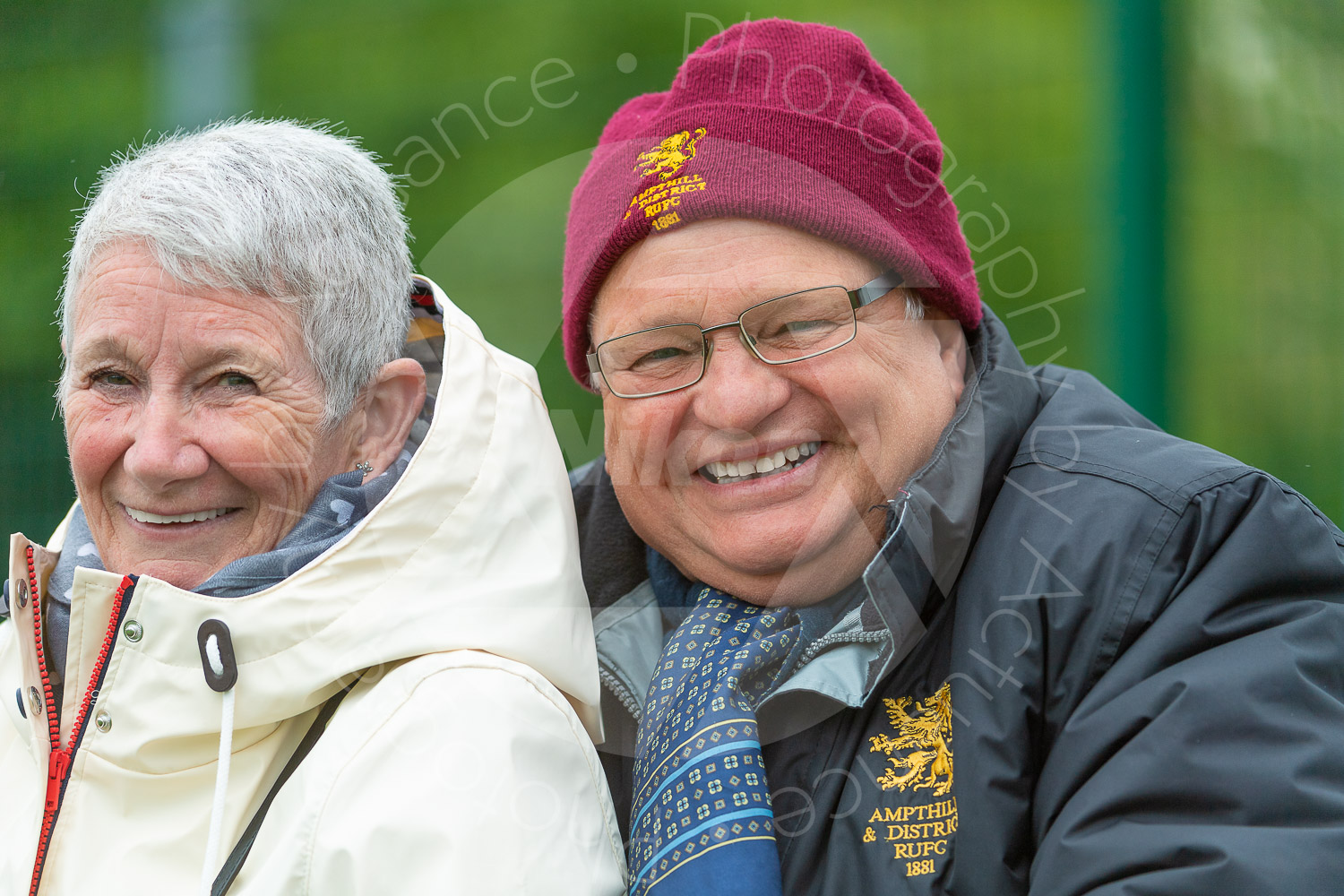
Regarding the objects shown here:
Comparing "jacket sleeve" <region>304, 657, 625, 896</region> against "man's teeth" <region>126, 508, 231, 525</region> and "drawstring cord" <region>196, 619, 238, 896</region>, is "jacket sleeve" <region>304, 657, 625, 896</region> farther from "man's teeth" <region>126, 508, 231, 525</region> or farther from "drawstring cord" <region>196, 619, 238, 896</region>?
"man's teeth" <region>126, 508, 231, 525</region>

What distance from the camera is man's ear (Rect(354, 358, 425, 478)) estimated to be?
1850 millimetres

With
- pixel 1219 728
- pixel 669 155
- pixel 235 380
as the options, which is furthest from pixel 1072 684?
pixel 235 380

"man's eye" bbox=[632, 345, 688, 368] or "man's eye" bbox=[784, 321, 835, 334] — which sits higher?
"man's eye" bbox=[784, 321, 835, 334]

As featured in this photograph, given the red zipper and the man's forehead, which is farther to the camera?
the man's forehead

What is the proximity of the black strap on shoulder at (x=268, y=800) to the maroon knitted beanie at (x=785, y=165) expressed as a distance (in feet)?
2.60

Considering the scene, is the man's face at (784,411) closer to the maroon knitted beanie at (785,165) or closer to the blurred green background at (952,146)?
the maroon knitted beanie at (785,165)

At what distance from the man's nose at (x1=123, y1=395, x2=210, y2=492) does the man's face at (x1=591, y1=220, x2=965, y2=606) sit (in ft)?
2.18

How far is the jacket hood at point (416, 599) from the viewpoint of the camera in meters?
1.56

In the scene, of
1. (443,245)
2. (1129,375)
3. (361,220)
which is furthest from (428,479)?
(443,245)

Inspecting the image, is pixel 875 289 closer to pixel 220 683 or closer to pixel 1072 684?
pixel 1072 684

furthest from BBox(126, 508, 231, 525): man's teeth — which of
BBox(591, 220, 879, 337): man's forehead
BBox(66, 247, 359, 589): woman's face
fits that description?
BBox(591, 220, 879, 337): man's forehead

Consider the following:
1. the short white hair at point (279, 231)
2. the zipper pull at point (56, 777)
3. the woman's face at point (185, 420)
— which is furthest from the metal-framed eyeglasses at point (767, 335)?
the zipper pull at point (56, 777)

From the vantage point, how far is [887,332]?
1906mm

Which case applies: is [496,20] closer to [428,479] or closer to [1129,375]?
[1129,375]
